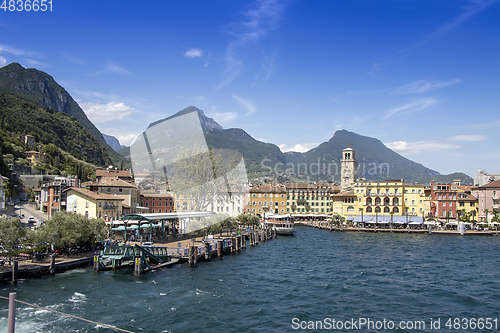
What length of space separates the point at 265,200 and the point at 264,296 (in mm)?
82109

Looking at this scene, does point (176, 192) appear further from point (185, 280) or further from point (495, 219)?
point (495, 219)

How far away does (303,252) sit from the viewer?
45031 millimetres

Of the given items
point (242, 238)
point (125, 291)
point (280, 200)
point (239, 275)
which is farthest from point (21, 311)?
point (280, 200)

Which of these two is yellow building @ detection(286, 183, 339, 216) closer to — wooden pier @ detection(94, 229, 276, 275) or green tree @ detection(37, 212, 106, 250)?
wooden pier @ detection(94, 229, 276, 275)

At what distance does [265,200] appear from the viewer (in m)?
106

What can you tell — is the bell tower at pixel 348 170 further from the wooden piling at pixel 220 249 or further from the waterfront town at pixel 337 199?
the wooden piling at pixel 220 249

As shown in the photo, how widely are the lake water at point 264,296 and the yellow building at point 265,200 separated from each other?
6778 centimetres

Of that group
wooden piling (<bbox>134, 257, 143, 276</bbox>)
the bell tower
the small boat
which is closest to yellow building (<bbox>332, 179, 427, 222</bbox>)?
the small boat

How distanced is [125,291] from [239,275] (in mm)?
9741

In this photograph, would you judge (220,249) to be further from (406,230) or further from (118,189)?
(406,230)

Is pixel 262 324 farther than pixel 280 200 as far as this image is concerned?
No

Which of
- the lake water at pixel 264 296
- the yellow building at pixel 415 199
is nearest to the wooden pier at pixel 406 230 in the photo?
the yellow building at pixel 415 199

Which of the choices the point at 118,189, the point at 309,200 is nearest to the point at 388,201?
the point at 309,200

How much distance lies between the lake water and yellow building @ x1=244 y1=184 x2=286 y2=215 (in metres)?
67.8
